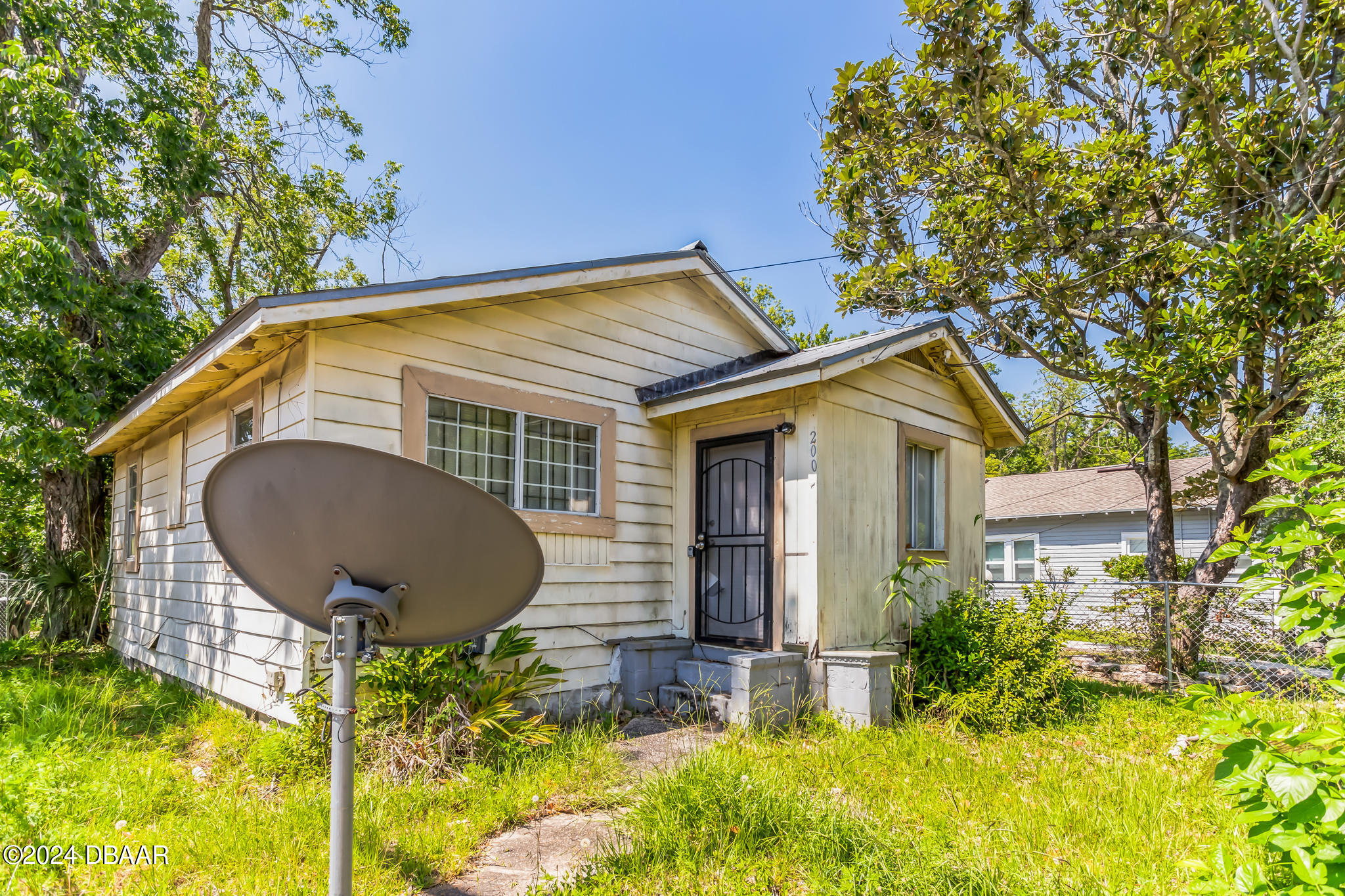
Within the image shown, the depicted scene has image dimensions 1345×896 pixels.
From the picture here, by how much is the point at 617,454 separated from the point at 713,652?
2.08m

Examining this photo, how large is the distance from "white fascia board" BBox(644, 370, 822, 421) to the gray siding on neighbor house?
41.9ft

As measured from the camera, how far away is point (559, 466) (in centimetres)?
652

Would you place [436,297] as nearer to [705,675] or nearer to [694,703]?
[705,675]

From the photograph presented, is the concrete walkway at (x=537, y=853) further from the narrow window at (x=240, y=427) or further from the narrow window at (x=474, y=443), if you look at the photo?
the narrow window at (x=240, y=427)

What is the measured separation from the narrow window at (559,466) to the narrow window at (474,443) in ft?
0.63

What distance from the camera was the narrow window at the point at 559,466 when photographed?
249 inches

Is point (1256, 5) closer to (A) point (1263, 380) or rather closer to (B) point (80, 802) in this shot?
(A) point (1263, 380)

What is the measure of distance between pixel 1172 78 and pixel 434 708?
8.61m

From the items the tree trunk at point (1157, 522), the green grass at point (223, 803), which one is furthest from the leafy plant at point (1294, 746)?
the tree trunk at point (1157, 522)

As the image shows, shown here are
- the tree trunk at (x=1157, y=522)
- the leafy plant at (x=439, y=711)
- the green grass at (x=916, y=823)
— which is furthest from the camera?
the tree trunk at (x=1157, y=522)

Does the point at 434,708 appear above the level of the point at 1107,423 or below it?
below

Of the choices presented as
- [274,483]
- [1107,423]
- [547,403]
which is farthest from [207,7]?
[1107,423]

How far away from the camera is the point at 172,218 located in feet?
36.6

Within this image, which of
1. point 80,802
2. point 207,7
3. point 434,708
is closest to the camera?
point 80,802
